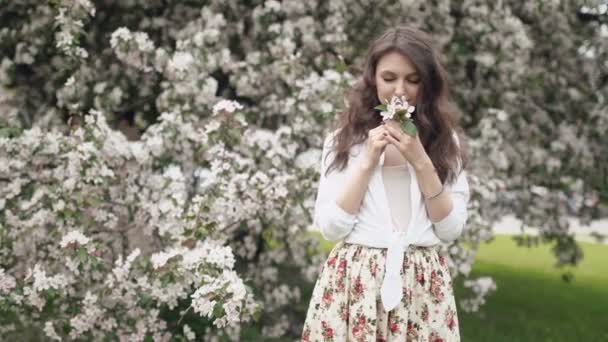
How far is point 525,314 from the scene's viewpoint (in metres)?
7.32

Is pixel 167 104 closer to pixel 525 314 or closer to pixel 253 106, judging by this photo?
pixel 253 106

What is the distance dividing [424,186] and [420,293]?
0.29 meters

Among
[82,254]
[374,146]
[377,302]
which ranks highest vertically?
[374,146]

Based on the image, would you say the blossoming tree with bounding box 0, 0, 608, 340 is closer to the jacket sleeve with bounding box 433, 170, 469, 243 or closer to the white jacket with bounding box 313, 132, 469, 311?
the white jacket with bounding box 313, 132, 469, 311

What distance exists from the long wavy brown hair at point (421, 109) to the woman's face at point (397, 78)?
0.6 inches

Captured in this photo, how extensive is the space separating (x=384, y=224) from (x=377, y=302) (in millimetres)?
207

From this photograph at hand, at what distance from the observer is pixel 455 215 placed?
2.18 metres

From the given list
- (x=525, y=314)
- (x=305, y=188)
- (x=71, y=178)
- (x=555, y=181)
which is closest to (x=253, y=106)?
(x=305, y=188)

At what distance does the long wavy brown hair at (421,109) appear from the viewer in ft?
7.18

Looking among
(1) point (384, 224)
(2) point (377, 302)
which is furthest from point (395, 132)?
(2) point (377, 302)

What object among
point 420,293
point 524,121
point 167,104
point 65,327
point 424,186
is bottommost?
point 65,327

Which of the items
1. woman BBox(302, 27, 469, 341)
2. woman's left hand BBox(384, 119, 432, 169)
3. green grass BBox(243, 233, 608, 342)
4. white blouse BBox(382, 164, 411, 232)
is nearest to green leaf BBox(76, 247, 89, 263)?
woman BBox(302, 27, 469, 341)

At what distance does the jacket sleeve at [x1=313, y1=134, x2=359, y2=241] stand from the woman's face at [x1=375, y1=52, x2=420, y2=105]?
0.24m

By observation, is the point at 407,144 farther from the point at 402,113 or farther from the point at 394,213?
the point at 394,213
